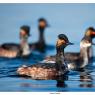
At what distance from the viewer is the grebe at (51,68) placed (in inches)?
920

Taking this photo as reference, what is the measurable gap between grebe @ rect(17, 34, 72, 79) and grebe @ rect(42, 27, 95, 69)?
0.04 m

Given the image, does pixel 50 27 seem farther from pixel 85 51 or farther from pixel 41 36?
pixel 85 51

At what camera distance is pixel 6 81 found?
23391 millimetres

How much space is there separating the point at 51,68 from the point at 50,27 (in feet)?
1.00

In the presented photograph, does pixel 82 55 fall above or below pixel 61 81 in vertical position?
above

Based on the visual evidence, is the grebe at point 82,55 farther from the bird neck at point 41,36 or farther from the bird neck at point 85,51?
the bird neck at point 41,36

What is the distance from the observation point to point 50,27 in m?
23.5

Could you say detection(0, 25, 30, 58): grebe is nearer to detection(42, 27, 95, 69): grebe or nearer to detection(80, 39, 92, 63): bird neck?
detection(42, 27, 95, 69): grebe

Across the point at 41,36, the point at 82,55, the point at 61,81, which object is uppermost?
the point at 41,36

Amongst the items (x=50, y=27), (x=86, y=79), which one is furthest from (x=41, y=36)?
(x=86, y=79)

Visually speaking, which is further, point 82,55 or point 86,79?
point 82,55

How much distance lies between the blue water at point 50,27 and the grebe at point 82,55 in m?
0.04

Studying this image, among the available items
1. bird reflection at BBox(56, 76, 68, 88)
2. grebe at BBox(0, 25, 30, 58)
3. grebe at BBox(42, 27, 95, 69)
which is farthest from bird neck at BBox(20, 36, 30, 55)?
bird reflection at BBox(56, 76, 68, 88)

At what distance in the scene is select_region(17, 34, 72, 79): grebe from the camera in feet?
76.6
